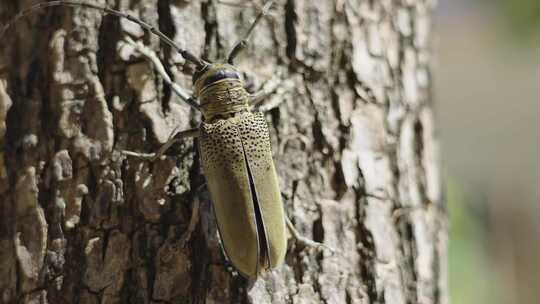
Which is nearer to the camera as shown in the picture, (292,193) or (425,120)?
(292,193)

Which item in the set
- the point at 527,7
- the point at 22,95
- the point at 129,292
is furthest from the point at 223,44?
the point at 527,7

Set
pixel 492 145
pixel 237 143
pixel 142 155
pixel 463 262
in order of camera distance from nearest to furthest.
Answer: pixel 142 155, pixel 237 143, pixel 463 262, pixel 492 145

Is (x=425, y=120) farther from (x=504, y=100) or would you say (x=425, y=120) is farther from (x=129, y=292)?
(x=504, y=100)

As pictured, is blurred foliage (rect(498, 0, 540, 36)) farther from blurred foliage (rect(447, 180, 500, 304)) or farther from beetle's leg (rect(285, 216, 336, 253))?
beetle's leg (rect(285, 216, 336, 253))

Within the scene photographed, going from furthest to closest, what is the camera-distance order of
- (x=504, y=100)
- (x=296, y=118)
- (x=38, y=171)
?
(x=504, y=100) → (x=296, y=118) → (x=38, y=171)

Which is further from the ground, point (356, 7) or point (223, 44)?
point (356, 7)

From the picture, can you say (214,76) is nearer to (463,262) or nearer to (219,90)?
(219,90)

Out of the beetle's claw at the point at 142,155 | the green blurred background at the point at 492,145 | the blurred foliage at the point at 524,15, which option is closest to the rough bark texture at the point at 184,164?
the beetle's claw at the point at 142,155

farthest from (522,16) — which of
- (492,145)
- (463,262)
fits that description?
(492,145)
